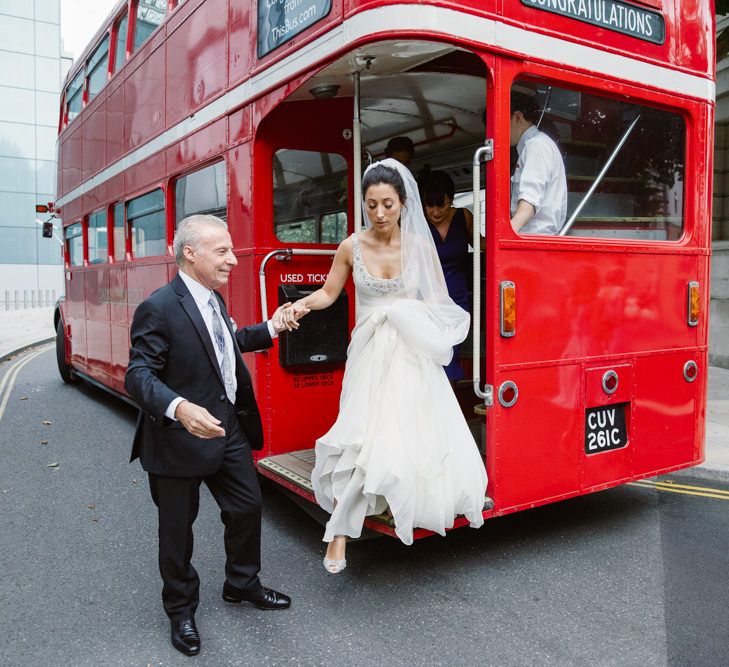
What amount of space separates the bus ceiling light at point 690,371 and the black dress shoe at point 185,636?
121 inches

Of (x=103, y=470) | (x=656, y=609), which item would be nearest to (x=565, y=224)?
(x=656, y=609)

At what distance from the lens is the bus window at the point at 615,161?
3793 millimetres

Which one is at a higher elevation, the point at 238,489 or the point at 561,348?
the point at 561,348

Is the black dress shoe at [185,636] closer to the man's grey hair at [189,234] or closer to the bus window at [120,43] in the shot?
the man's grey hair at [189,234]

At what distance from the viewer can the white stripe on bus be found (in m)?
3.24

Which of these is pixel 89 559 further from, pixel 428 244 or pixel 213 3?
pixel 213 3

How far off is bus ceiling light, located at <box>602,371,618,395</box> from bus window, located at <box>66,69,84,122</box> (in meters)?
7.43

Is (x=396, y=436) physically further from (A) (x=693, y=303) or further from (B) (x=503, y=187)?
(A) (x=693, y=303)

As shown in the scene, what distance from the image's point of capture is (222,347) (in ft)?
10.1

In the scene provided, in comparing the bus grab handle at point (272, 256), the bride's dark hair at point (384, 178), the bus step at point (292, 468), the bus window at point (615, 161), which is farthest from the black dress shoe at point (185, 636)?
the bus window at point (615, 161)

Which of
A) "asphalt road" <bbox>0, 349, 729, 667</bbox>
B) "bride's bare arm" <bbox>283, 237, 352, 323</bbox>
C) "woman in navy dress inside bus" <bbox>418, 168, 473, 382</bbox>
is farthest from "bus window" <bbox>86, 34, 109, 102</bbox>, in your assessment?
"bride's bare arm" <bbox>283, 237, 352, 323</bbox>

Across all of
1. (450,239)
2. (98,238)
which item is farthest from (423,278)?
(98,238)

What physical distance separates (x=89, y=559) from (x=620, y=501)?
336 cm

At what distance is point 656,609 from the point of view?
130 inches
